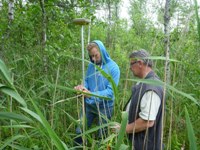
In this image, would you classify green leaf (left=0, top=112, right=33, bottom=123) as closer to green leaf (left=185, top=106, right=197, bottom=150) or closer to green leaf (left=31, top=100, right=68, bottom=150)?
Answer: green leaf (left=31, top=100, right=68, bottom=150)

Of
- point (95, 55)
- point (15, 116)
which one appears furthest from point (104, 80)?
point (15, 116)

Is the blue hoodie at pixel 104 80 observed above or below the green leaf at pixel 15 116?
below

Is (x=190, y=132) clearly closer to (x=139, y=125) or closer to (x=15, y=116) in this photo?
(x=15, y=116)

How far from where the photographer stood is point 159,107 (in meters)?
2.09

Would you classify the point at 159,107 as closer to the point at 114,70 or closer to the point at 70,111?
the point at 114,70

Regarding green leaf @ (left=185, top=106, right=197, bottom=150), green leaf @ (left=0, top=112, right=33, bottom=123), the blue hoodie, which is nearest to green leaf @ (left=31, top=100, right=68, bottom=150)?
green leaf @ (left=0, top=112, right=33, bottom=123)

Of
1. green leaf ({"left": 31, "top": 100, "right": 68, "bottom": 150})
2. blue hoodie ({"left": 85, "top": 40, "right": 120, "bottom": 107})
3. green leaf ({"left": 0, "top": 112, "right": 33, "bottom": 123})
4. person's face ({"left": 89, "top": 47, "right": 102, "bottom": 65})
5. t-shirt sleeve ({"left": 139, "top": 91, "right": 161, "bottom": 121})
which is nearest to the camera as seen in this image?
green leaf ({"left": 31, "top": 100, "right": 68, "bottom": 150})

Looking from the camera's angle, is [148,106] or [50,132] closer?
[50,132]

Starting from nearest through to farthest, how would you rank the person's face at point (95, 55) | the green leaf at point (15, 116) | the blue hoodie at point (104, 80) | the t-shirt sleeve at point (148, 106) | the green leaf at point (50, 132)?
the green leaf at point (50, 132) < the green leaf at point (15, 116) < the t-shirt sleeve at point (148, 106) < the blue hoodie at point (104, 80) < the person's face at point (95, 55)

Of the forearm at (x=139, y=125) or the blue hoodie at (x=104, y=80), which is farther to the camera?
the blue hoodie at (x=104, y=80)

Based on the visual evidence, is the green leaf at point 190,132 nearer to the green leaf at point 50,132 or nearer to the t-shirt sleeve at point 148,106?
the green leaf at point 50,132

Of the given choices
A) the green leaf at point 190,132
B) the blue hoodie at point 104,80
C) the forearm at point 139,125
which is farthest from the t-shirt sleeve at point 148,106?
the green leaf at point 190,132

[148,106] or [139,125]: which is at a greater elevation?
[148,106]

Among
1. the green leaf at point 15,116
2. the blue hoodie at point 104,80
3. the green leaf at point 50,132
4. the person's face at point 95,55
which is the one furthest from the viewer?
the person's face at point 95,55
